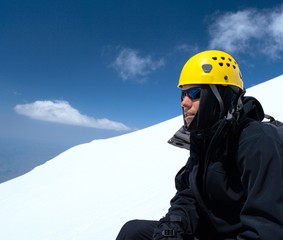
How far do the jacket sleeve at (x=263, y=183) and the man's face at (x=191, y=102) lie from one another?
1.96 ft

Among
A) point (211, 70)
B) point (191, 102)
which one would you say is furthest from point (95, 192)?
point (211, 70)

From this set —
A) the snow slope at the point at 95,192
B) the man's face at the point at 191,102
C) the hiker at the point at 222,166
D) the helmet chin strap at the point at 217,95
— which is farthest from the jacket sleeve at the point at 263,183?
the snow slope at the point at 95,192

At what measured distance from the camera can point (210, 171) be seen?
1.99 metres

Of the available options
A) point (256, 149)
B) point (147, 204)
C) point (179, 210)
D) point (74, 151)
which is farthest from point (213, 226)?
point (74, 151)

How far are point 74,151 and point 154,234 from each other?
10.2 metres

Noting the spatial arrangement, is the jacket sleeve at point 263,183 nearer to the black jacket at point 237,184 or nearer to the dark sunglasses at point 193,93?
the black jacket at point 237,184

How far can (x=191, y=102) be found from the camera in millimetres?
2266

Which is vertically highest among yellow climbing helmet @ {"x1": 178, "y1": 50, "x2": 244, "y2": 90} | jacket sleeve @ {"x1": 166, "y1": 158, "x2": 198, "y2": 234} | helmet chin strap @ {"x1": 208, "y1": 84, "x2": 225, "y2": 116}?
yellow climbing helmet @ {"x1": 178, "y1": 50, "x2": 244, "y2": 90}

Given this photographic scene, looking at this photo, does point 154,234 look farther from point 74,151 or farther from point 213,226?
point 74,151

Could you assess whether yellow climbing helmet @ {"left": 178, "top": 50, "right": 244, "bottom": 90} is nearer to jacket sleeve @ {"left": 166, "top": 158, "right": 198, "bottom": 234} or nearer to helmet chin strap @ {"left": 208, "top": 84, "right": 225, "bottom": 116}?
helmet chin strap @ {"left": 208, "top": 84, "right": 225, "bottom": 116}

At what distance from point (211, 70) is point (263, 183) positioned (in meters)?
0.99

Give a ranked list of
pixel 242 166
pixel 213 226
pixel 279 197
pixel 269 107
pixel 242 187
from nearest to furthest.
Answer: pixel 279 197 → pixel 242 166 → pixel 242 187 → pixel 213 226 → pixel 269 107

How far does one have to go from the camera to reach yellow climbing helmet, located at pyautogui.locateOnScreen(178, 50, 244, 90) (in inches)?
88.6

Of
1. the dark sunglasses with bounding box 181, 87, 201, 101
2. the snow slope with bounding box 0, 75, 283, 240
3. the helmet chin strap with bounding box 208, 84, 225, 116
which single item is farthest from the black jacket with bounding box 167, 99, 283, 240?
the snow slope with bounding box 0, 75, 283, 240
